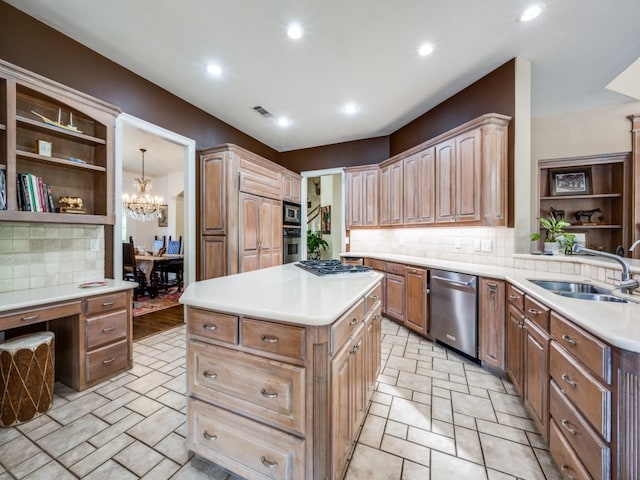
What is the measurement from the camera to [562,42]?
244cm

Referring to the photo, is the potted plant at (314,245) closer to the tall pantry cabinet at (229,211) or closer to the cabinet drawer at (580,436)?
the tall pantry cabinet at (229,211)

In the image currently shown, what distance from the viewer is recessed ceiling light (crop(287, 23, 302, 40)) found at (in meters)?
2.26

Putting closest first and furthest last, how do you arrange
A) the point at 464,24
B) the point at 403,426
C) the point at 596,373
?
the point at 596,373
the point at 403,426
the point at 464,24

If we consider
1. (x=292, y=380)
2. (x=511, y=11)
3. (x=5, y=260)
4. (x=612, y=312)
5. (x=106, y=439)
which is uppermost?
(x=511, y=11)

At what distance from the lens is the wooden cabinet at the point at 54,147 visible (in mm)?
1872

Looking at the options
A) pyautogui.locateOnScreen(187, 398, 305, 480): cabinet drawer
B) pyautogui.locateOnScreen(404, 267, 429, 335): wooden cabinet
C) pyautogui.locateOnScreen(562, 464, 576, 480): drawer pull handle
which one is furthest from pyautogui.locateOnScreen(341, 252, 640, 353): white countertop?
pyautogui.locateOnScreen(187, 398, 305, 480): cabinet drawer

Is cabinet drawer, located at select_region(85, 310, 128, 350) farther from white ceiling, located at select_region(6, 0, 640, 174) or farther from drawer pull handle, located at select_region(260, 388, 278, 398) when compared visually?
white ceiling, located at select_region(6, 0, 640, 174)

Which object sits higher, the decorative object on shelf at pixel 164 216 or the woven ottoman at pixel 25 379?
the decorative object on shelf at pixel 164 216

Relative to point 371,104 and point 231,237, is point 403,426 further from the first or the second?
point 371,104

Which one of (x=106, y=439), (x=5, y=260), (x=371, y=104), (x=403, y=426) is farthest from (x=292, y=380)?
(x=371, y=104)

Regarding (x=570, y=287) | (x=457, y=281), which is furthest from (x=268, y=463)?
(x=570, y=287)

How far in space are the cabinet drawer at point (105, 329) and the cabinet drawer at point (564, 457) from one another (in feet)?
10.3

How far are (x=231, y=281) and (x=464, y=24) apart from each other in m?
2.82

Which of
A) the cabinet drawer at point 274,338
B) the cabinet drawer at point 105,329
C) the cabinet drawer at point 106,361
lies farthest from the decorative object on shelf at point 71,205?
the cabinet drawer at point 274,338
